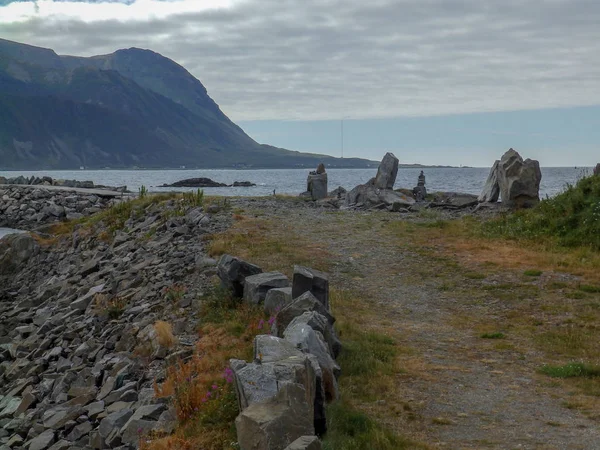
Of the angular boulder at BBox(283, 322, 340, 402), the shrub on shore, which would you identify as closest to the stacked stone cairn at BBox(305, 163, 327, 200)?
the shrub on shore

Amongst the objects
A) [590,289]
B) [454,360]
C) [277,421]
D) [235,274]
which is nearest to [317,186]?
[590,289]

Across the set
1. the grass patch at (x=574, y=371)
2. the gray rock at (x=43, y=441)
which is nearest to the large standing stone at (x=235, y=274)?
the gray rock at (x=43, y=441)

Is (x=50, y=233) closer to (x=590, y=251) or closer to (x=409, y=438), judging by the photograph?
(x=590, y=251)

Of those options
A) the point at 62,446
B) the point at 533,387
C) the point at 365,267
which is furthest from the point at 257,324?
the point at 365,267

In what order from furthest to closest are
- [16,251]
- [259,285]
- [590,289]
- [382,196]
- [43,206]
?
[43,206] < [382,196] < [16,251] < [590,289] < [259,285]

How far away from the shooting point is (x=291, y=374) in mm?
9070

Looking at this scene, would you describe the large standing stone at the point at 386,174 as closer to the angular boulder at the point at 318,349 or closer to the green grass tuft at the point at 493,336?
the green grass tuft at the point at 493,336

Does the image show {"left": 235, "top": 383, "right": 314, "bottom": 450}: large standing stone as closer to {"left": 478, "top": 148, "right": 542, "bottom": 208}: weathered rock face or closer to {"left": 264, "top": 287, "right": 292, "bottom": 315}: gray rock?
{"left": 264, "top": 287, "right": 292, "bottom": 315}: gray rock

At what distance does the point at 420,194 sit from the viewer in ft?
141

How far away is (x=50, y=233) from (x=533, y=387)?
34353mm

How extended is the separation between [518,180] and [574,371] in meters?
22.6

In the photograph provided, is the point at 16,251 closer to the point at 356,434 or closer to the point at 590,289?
the point at 590,289

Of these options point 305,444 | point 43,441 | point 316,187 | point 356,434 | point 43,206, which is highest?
point 316,187

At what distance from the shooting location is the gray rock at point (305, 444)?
23.5ft
